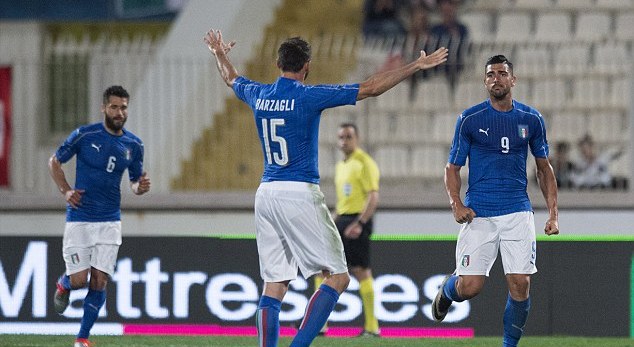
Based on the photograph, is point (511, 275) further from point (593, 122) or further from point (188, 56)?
point (188, 56)

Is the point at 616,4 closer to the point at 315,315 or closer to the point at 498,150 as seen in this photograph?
the point at 498,150

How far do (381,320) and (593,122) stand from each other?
4.21m

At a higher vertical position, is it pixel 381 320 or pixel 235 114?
pixel 235 114

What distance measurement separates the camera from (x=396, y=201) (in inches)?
544

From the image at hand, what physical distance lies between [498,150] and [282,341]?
127 inches

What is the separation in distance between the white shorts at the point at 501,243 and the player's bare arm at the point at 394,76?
4.88 feet

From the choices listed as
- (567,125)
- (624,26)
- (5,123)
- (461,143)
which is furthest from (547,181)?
(5,123)

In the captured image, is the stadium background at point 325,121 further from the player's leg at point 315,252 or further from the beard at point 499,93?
the player's leg at point 315,252

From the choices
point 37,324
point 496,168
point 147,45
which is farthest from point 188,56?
point 496,168

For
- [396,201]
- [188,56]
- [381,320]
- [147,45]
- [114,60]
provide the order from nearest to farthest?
[381,320]
[396,201]
[114,60]
[188,56]
[147,45]

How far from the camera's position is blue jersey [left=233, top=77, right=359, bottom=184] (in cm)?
827

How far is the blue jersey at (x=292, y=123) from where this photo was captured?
27.1ft

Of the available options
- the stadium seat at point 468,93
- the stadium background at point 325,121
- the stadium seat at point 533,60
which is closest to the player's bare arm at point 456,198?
the stadium background at point 325,121

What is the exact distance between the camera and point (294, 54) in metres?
8.33
